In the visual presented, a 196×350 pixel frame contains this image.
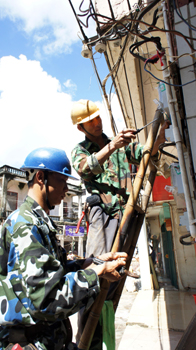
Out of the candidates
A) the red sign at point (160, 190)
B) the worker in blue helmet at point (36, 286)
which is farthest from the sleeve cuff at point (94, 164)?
the red sign at point (160, 190)

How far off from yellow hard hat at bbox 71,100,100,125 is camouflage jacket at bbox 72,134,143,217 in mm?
251

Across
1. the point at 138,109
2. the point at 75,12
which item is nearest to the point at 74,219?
the point at 138,109

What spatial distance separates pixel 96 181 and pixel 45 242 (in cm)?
107

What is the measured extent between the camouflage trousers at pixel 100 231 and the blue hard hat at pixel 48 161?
668 millimetres

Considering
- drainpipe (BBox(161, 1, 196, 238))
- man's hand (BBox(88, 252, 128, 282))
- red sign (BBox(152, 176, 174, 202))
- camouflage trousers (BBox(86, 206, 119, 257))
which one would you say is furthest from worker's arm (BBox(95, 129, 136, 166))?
red sign (BBox(152, 176, 174, 202))

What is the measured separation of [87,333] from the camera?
1.59 m

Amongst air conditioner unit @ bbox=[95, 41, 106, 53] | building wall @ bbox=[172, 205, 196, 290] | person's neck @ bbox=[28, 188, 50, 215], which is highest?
air conditioner unit @ bbox=[95, 41, 106, 53]

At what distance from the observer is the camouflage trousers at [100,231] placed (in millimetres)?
2090

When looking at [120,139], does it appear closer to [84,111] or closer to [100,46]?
[84,111]

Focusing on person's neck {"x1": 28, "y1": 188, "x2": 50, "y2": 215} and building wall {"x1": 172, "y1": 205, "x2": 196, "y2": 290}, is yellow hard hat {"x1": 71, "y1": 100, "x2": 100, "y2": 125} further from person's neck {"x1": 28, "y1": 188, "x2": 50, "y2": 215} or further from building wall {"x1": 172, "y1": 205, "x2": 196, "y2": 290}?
building wall {"x1": 172, "y1": 205, "x2": 196, "y2": 290}

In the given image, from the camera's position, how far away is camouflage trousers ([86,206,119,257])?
6.86 ft

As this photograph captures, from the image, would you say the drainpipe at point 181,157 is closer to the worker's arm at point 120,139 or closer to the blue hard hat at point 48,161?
the worker's arm at point 120,139

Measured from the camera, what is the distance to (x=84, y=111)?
2.35 m

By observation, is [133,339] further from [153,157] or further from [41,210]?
[41,210]
